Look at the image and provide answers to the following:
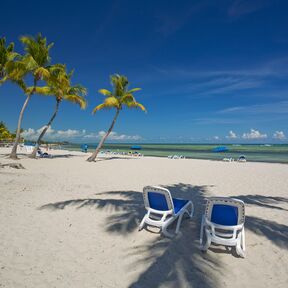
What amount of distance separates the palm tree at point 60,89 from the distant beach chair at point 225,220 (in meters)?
16.7

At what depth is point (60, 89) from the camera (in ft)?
65.5

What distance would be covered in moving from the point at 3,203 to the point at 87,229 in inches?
114

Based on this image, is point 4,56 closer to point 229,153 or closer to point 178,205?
point 178,205

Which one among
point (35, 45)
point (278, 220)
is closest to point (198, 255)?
point (278, 220)

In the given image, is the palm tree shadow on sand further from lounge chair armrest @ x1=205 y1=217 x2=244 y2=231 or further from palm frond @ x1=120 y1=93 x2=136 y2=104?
palm frond @ x1=120 y1=93 x2=136 y2=104

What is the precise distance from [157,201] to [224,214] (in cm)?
139

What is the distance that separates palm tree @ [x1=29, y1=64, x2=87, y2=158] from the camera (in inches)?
712

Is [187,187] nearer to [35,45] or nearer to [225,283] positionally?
[225,283]

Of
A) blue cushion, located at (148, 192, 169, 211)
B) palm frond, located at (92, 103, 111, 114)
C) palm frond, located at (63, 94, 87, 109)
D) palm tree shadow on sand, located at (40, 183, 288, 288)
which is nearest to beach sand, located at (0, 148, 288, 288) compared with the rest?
palm tree shadow on sand, located at (40, 183, 288, 288)

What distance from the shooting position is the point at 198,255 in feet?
12.8

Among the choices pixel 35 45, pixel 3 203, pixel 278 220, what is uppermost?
pixel 35 45

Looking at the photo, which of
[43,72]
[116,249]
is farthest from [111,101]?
→ [116,249]

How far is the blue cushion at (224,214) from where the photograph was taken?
414 cm

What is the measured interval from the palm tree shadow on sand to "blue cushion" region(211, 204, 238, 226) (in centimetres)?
48
